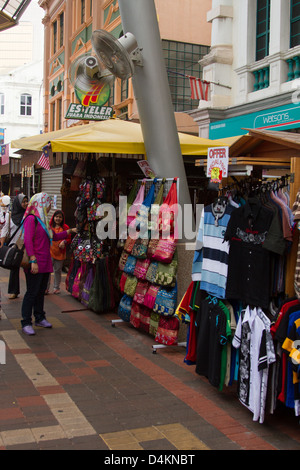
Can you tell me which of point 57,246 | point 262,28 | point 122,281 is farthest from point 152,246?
point 262,28

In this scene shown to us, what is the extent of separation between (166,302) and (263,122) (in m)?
→ 6.60

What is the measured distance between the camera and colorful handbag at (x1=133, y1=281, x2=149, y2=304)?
6.93 metres

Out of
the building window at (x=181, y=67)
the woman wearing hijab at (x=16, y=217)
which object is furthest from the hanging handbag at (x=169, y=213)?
the building window at (x=181, y=67)

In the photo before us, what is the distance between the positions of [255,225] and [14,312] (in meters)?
5.04

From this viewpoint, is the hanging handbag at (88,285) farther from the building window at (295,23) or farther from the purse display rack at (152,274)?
the building window at (295,23)

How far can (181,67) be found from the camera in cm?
1780

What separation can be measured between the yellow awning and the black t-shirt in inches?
87.3

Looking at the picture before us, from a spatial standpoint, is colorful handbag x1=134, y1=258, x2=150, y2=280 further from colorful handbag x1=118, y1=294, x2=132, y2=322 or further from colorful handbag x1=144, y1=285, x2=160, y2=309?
colorful handbag x1=118, y1=294, x2=132, y2=322

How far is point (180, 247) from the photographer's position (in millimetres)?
6562

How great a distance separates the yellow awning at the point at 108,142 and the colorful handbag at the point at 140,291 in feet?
6.13

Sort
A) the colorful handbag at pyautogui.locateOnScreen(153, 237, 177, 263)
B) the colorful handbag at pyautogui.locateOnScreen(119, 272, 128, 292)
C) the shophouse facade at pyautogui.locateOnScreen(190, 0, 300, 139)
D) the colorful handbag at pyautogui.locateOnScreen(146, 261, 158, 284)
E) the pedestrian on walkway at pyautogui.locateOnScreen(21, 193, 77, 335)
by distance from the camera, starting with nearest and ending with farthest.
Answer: the colorful handbag at pyautogui.locateOnScreen(153, 237, 177, 263)
the colorful handbag at pyautogui.locateOnScreen(146, 261, 158, 284)
the pedestrian on walkway at pyautogui.locateOnScreen(21, 193, 77, 335)
the colorful handbag at pyautogui.locateOnScreen(119, 272, 128, 292)
the shophouse facade at pyautogui.locateOnScreen(190, 0, 300, 139)

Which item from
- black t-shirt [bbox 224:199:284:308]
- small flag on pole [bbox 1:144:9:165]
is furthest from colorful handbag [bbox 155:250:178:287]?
small flag on pole [bbox 1:144:9:165]

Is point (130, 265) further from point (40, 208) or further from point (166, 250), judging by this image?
point (40, 208)

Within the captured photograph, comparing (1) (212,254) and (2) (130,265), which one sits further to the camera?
(2) (130,265)
